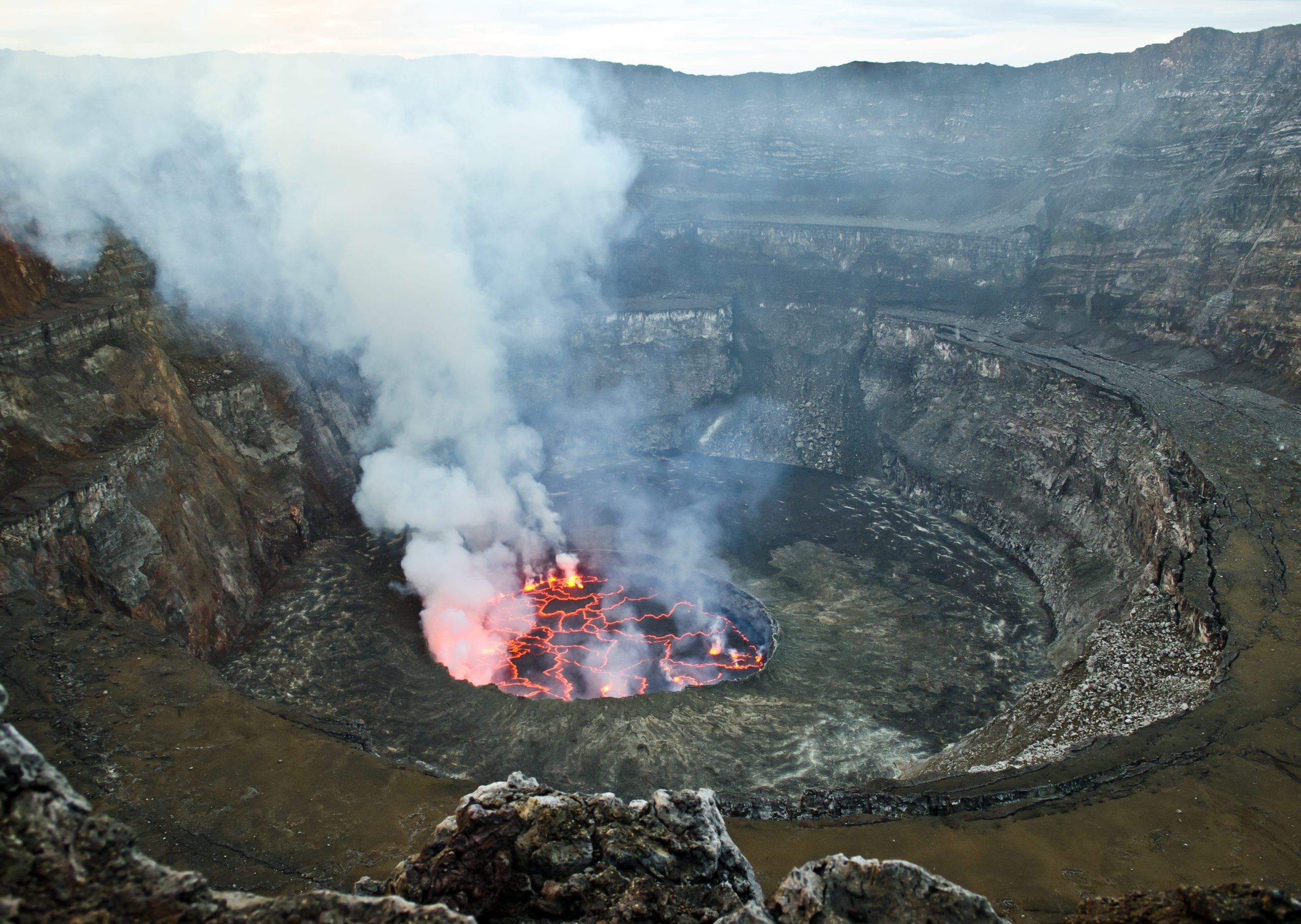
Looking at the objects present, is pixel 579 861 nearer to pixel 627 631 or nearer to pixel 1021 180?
pixel 627 631

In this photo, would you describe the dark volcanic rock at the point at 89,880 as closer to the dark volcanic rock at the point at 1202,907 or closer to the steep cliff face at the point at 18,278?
the dark volcanic rock at the point at 1202,907

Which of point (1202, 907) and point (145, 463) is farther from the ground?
point (145, 463)

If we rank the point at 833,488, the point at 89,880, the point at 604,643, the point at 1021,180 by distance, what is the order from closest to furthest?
the point at 89,880, the point at 604,643, the point at 833,488, the point at 1021,180

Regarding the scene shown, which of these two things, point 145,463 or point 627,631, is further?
point 627,631

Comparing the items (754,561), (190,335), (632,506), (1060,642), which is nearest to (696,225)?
(632,506)

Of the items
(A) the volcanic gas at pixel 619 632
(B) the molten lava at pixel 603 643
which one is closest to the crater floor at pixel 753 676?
(A) the volcanic gas at pixel 619 632

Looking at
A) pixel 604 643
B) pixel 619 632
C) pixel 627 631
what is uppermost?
pixel 627 631

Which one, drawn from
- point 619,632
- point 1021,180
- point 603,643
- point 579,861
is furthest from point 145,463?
point 1021,180
